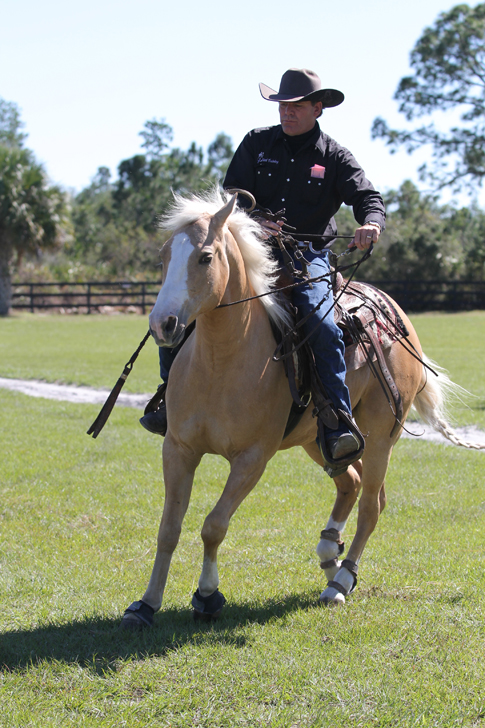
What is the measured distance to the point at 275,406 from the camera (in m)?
4.53

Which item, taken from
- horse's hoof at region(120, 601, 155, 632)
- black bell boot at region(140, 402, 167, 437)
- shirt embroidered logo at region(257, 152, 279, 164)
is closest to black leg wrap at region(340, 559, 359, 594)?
horse's hoof at region(120, 601, 155, 632)

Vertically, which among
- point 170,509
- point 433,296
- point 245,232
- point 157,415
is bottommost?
point 170,509

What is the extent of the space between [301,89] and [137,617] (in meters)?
3.63

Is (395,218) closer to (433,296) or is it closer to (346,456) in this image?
(433,296)

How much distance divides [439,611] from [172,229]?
3.02m

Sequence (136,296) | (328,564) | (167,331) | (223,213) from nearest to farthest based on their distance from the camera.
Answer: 1. (167,331)
2. (223,213)
3. (328,564)
4. (136,296)

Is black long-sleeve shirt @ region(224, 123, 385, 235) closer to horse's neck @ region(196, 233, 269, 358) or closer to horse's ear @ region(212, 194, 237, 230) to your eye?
horse's neck @ region(196, 233, 269, 358)

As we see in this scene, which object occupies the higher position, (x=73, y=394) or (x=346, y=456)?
(x=346, y=456)

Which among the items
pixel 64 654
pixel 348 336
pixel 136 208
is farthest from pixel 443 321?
pixel 136 208

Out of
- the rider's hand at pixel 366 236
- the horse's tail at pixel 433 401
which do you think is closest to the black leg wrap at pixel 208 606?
the rider's hand at pixel 366 236

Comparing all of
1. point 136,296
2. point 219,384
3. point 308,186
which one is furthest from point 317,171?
point 136,296

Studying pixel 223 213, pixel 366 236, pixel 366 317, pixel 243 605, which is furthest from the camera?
pixel 366 317

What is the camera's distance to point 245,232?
4.40 metres

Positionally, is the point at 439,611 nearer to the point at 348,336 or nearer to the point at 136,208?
the point at 348,336
